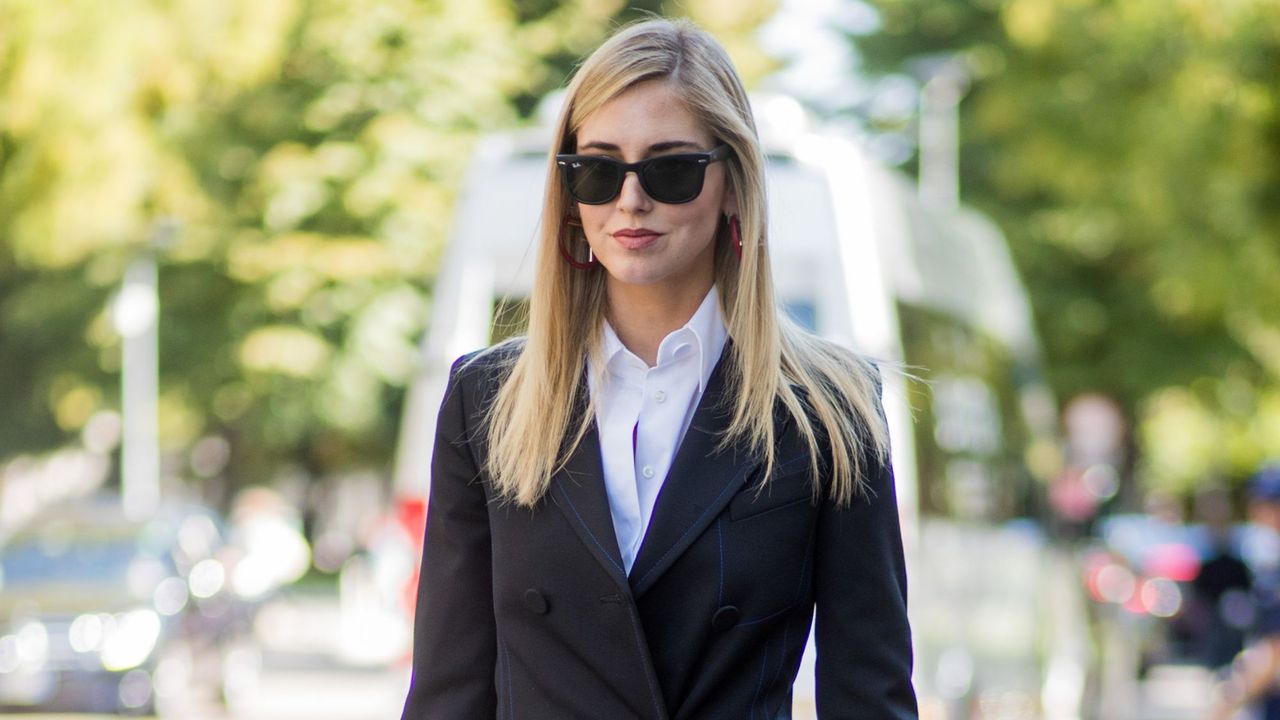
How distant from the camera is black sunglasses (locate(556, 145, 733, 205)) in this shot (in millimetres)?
2891

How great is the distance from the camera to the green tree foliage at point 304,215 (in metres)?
28.9

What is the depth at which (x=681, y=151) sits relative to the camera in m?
2.90

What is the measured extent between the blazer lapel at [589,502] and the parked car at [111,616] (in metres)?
13.2

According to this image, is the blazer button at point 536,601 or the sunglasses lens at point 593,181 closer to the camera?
the blazer button at point 536,601

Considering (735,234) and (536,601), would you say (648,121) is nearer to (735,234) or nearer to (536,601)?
(735,234)

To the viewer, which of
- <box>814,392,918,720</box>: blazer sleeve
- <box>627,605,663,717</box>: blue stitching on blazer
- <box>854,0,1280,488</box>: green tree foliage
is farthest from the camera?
<box>854,0,1280,488</box>: green tree foliage

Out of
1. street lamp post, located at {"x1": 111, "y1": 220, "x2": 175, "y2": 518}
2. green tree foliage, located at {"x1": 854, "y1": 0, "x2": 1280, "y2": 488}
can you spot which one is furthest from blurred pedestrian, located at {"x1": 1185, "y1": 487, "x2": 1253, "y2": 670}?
street lamp post, located at {"x1": 111, "y1": 220, "x2": 175, "y2": 518}

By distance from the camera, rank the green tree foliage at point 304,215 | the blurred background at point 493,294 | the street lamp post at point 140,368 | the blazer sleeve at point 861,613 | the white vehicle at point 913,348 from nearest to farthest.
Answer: the blazer sleeve at point 861,613 < the white vehicle at point 913,348 < the blurred background at point 493,294 < the green tree foliage at point 304,215 < the street lamp post at point 140,368

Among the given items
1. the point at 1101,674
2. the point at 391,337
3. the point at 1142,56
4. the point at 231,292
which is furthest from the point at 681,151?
the point at 231,292

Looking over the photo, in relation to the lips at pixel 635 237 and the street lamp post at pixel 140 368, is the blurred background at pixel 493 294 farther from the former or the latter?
the lips at pixel 635 237

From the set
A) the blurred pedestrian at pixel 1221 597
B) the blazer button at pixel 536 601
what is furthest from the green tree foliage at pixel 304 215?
the blazer button at pixel 536 601

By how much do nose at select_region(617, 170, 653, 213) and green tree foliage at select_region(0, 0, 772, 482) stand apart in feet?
74.4

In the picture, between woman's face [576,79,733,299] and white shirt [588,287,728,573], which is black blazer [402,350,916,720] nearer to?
white shirt [588,287,728,573]

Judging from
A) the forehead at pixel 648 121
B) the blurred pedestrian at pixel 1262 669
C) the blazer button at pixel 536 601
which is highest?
the forehead at pixel 648 121
